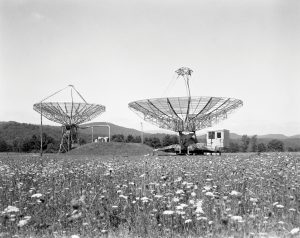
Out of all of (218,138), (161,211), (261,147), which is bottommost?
(161,211)

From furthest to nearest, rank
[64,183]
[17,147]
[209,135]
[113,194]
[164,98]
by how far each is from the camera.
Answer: [17,147] < [209,135] < [164,98] < [64,183] < [113,194]

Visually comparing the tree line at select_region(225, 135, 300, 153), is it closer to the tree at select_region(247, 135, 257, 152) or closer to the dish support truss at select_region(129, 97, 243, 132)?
the tree at select_region(247, 135, 257, 152)

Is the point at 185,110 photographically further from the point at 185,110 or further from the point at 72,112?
the point at 72,112

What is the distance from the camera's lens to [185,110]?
48.0 m

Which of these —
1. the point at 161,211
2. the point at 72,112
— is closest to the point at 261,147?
the point at 72,112

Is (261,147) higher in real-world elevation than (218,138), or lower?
lower

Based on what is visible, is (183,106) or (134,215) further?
(183,106)

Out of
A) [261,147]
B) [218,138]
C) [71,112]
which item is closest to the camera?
[71,112]

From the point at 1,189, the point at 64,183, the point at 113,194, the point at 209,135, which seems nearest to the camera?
the point at 113,194

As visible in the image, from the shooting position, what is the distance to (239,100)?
149 ft

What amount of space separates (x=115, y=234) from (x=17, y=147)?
122101 mm

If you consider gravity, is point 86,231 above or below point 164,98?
below

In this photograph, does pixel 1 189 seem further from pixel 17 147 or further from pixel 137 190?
pixel 17 147

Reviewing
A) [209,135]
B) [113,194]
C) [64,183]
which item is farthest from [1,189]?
[209,135]
